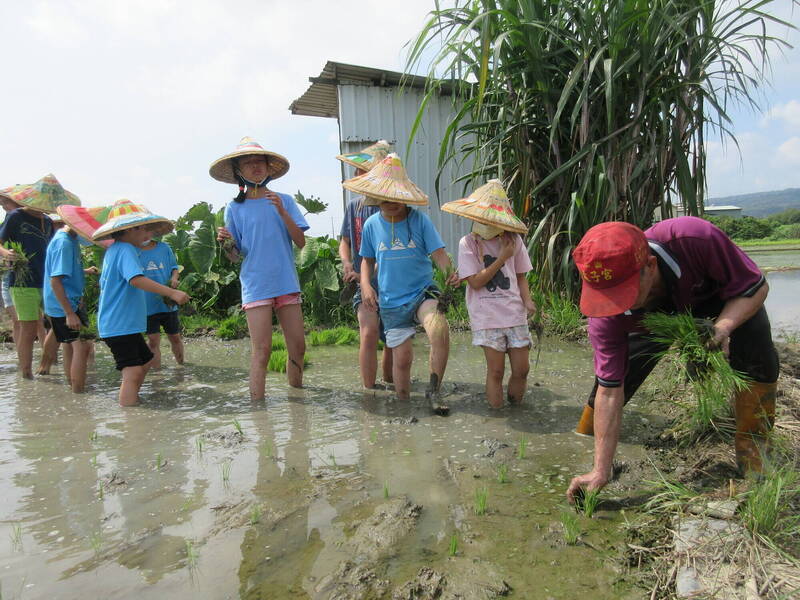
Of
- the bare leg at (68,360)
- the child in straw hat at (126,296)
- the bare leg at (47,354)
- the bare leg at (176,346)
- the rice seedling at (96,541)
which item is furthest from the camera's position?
the bare leg at (176,346)

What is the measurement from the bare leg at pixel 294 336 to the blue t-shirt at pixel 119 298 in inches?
41.4

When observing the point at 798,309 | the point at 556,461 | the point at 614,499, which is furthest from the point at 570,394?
the point at 798,309

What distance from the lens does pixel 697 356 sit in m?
2.25

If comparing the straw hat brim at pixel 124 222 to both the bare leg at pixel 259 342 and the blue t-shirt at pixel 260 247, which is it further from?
the bare leg at pixel 259 342

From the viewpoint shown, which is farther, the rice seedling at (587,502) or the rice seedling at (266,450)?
the rice seedling at (266,450)

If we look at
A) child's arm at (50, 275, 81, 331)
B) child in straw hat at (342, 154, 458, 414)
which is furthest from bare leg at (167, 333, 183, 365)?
child in straw hat at (342, 154, 458, 414)

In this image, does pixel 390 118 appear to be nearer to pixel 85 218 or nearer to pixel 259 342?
pixel 85 218

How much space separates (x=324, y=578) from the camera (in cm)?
197

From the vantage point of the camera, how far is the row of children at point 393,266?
12.7ft

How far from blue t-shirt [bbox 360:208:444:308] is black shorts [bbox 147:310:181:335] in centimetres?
239

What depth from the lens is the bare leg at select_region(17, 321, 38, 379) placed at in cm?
540

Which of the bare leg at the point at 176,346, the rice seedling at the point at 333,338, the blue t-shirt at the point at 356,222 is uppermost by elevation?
the blue t-shirt at the point at 356,222

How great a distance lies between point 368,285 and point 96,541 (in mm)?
2436

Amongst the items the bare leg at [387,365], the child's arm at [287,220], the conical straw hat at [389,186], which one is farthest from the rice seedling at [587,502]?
the child's arm at [287,220]
